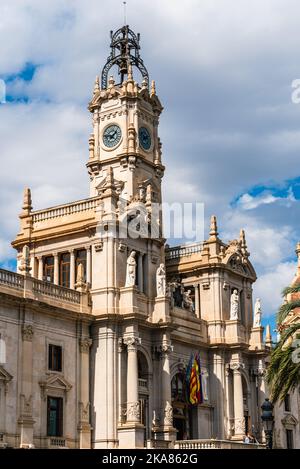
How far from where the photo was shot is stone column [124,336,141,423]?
56.3 meters

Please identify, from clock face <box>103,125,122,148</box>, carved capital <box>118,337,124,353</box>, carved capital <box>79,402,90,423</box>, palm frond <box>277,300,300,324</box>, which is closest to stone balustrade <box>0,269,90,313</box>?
carved capital <box>118,337,124,353</box>

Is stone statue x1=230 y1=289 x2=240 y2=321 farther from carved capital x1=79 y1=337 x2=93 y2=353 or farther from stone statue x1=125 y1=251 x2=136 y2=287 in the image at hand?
carved capital x1=79 y1=337 x2=93 y2=353

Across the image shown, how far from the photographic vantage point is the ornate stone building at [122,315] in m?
53.6

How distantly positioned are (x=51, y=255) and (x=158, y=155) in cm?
1405

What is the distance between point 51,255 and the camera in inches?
2504

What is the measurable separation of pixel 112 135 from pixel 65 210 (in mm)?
9778

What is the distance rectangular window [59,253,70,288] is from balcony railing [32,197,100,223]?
310cm

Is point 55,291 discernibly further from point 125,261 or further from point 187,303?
point 187,303

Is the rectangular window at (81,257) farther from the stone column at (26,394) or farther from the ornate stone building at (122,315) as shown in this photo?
the stone column at (26,394)

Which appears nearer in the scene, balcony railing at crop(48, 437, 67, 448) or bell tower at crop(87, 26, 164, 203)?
balcony railing at crop(48, 437, 67, 448)

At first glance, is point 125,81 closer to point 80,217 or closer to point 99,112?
point 99,112

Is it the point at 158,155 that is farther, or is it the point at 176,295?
the point at 158,155

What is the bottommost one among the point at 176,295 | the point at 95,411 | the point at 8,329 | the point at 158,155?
the point at 95,411
